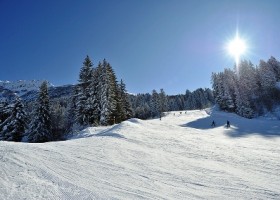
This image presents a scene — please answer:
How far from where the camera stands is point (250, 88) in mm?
88938

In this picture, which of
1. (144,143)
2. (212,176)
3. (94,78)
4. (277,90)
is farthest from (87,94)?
(277,90)

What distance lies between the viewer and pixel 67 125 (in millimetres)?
50312

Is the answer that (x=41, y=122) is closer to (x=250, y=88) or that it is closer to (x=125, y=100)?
(x=125, y=100)

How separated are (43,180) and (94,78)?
119 feet

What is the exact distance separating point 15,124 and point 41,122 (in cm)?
429

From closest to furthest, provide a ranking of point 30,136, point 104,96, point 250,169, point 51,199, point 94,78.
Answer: point 51,199, point 250,169, point 30,136, point 104,96, point 94,78

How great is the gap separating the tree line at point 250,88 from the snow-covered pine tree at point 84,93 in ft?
160

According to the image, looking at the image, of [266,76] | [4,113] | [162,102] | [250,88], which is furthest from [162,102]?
[4,113]

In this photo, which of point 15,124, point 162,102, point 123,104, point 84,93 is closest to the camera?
point 15,124

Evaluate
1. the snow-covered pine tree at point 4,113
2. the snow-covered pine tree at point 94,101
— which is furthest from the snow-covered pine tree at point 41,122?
the snow-covered pine tree at point 94,101

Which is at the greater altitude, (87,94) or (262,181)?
(87,94)

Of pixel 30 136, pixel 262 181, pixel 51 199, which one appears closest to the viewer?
pixel 51 199

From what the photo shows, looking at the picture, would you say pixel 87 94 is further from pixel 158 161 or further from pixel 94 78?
pixel 158 161

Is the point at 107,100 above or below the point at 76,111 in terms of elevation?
above
